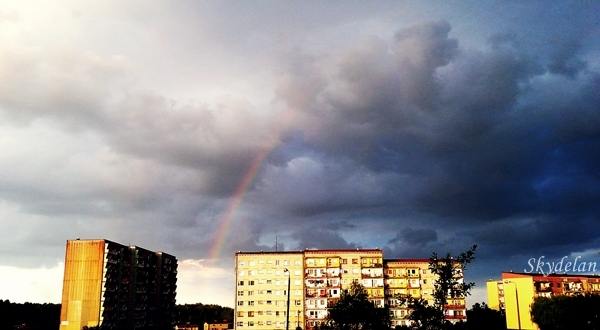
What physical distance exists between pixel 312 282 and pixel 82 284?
61.2m

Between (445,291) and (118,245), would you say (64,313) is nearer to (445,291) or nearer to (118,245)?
(118,245)

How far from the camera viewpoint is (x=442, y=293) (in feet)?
110

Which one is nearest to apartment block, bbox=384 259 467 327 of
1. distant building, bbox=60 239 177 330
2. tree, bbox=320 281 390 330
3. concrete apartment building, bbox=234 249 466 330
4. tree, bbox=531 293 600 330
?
concrete apartment building, bbox=234 249 466 330

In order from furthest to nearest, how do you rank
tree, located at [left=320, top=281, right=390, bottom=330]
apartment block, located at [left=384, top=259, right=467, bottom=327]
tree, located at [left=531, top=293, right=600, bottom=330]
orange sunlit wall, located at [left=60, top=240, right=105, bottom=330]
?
apartment block, located at [left=384, top=259, right=467, bottom=327]
orange sunlit wall, located at [left=60, top=240, right=105, bottom=330]
tree, located at [left=320, top=281, right=390, bottom=330]
tree, located at [left=531, top=293, right=600, bottom=330]

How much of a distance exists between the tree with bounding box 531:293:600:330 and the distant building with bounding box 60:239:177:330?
108287mm

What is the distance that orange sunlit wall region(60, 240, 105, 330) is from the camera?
133m

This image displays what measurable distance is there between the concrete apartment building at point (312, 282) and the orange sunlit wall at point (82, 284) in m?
37.1

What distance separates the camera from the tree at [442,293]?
107 ft

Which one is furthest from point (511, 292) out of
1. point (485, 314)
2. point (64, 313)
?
→ point (64, 313)

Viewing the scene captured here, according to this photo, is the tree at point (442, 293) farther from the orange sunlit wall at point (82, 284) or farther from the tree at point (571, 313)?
the orange sunlit wall at point (82, 284)

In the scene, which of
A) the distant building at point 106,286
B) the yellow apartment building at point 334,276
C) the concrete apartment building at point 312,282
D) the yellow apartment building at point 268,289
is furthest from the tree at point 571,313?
the distant building at point 106,286

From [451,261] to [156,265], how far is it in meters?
158

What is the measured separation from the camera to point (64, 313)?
134 meters

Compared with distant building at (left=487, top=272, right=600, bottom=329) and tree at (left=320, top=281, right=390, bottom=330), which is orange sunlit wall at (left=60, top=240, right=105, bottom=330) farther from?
distant building at (left=487, top=272, right=600, bottom=329)
